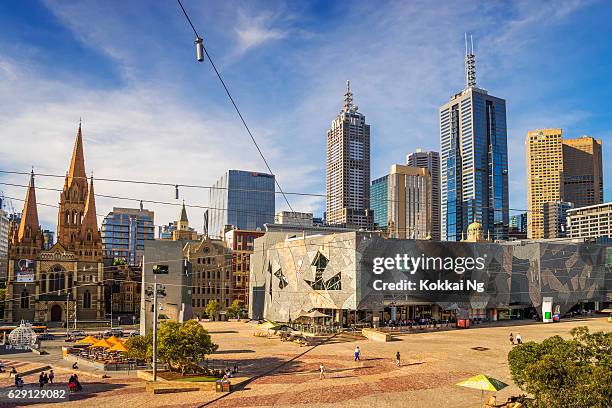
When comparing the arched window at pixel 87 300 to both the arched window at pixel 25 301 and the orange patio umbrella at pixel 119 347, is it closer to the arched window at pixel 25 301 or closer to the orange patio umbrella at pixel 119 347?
the arched window at pixel 25 301

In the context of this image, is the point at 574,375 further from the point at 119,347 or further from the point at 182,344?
the point at 119,347

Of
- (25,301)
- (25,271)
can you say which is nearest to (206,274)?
(25,301)

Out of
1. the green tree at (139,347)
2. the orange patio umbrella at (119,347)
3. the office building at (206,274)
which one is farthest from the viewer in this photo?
the office building at (206,274)

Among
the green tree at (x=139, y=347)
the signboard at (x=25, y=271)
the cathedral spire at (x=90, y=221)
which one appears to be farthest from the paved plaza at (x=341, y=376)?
the cathedral spire at (x=90, y=221)

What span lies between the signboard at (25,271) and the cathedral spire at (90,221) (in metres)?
12.0

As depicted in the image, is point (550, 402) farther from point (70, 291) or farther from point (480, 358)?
point (70, 291)

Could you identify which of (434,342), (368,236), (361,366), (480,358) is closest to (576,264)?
(368,236)

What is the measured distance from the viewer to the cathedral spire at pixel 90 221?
120 metres

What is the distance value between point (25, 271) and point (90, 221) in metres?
17.2

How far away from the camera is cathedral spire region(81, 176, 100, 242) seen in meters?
120

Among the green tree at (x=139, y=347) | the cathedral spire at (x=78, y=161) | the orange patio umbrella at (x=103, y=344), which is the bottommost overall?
the orange patio umbrella at (x=103, y=344)

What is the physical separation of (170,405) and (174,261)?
97.8 feet

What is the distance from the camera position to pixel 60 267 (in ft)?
372

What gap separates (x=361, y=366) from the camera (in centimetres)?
4194
